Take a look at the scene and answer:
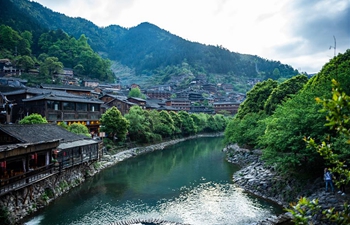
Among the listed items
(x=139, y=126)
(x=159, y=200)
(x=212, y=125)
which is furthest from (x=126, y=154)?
(x=212, y=125)

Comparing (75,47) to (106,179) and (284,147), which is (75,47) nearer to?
(106,179)

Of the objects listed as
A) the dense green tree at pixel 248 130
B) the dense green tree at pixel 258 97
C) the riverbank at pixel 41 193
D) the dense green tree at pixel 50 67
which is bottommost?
the riverbank at pixel 41 193

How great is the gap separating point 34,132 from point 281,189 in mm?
20252

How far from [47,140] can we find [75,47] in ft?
286

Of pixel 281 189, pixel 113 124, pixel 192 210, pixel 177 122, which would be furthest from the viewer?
pixel 177 122

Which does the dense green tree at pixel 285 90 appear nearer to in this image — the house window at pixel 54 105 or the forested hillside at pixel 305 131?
the forested hillside at pixel 305 131

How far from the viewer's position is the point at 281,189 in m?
20.6

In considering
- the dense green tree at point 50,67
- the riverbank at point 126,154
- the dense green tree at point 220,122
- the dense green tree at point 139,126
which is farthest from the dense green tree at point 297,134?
the dense green tree at point 50,67

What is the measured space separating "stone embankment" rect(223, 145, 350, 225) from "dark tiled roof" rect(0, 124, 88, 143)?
54.5ft

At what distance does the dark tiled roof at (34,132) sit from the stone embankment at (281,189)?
16.6 meters

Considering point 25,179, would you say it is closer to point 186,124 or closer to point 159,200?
point 159,200

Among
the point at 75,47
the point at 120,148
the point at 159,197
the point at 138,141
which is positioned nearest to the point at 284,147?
the point at 159,197

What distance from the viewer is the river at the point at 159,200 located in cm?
1719

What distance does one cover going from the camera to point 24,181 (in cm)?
1666
